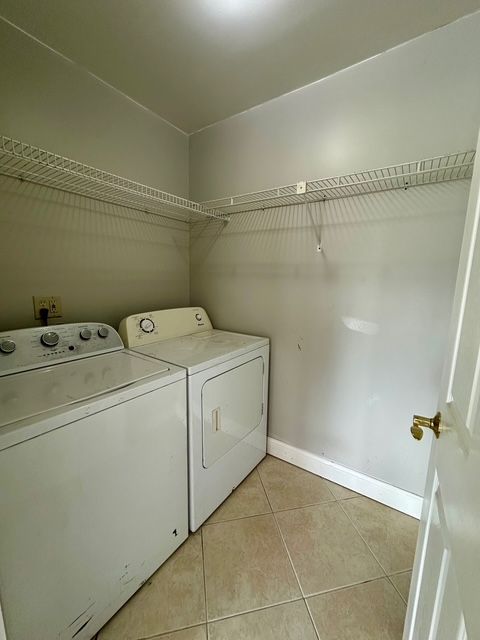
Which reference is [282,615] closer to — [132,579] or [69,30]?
[132,579]

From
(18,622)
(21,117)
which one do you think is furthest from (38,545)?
(21,117)

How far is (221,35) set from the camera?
4.21ft

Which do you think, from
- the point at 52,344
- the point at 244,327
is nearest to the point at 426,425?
the point at 244,327

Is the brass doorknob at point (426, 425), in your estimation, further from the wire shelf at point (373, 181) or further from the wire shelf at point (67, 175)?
the wire shelf at point (67, 175)

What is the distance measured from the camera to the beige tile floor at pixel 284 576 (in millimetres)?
1045

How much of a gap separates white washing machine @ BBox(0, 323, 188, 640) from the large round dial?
0.34 metres

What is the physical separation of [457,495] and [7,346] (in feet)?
5.14

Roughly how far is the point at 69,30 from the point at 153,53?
0.38 metres

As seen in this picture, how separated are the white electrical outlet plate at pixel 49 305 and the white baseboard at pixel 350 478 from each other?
167cm

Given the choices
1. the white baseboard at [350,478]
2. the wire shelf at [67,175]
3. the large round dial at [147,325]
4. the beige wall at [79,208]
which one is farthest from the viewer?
the large round dial at [147,325]

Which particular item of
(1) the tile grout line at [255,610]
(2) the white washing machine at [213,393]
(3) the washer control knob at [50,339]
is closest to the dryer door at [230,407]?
(2) the white washing machine at [213,393]

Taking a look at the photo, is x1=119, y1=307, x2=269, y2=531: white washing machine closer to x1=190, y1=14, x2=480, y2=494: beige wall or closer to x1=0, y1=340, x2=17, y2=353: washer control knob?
x1=190, y1=14, x2=480, y2=494: beige wall

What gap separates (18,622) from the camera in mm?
784

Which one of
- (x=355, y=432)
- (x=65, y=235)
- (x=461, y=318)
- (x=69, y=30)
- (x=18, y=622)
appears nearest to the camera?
(x=461, y=318)
